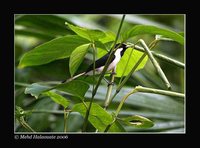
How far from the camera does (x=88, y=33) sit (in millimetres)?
727

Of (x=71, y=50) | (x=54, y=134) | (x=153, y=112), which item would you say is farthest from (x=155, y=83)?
(x=71, y=50)

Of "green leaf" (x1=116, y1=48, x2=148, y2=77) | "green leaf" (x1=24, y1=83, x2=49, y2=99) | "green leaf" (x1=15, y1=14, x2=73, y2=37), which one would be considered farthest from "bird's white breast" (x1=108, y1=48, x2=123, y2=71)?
"green leaf" (x1=15, y1=14, x2=73, y2=37)

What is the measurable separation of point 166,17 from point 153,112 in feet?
1.93

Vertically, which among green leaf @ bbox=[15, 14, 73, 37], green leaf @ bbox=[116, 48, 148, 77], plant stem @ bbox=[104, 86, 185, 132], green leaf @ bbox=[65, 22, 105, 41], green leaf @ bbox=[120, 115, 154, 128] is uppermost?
green leaf @ bbox=[15, 14, 73, 37]

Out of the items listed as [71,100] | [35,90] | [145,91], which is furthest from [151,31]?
[71,100]

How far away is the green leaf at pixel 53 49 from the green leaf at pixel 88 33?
0.07 ft

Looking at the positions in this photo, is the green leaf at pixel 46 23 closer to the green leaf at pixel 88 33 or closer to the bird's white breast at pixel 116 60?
the bird's white breast at pixel 116 60

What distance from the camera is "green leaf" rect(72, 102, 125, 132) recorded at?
0.77 metres

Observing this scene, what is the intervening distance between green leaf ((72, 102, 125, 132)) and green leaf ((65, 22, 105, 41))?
10 cm

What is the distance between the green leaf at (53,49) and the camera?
0.76m

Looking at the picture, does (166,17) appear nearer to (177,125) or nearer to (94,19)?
(94,19)

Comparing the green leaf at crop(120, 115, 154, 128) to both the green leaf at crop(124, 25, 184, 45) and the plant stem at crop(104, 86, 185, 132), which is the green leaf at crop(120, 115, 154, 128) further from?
the green leaf at crop(124, 25, 184, 45)

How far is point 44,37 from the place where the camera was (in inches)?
51.0

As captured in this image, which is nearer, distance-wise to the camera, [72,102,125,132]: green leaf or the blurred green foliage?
[72,102,125,132]: green leaf
